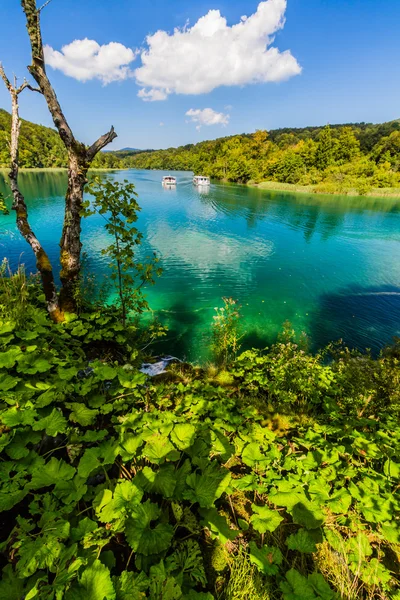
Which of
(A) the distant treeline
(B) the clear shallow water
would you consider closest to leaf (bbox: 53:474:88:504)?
(B) the clear shallow water

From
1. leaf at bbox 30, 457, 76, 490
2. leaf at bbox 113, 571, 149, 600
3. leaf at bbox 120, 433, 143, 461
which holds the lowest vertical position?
leaf at bbox 113, 571, 149, 600

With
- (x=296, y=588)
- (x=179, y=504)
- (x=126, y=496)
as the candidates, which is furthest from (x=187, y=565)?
(x=296, y=588)

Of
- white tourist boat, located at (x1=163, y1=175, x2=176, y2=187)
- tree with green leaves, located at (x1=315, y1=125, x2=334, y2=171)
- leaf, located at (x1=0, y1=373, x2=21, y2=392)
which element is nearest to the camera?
leaf, located at (x1=0, y1=373, x2=21, y2=392)

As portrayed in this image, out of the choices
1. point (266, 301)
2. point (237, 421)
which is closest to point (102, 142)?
point (237, 421)

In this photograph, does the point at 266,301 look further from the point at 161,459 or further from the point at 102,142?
the point at 161,459

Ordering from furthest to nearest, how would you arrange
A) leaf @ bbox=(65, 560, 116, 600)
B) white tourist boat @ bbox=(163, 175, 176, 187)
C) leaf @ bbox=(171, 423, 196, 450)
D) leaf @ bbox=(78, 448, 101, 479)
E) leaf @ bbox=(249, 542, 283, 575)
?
white tourist boat @ bbox=(163, 175, 176, 187)
leaf @ bbox=(171, 423, 196, 450)
leaf @ bbox=(78, 448, 101, 479)
leaf @ bbox=(249, 542, 283, 575)
leaf @ bbox=(65, 560, 116, 600)

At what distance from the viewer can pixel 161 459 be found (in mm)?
1960

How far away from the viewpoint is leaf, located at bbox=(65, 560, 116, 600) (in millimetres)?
1239

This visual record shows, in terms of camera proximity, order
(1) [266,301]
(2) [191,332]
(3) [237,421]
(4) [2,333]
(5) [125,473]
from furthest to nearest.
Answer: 1. (1) [266,301]
2. (2) [191,332]
3. (4) [2,333]
4. (3) [237,421]
5. (5) [125,473]

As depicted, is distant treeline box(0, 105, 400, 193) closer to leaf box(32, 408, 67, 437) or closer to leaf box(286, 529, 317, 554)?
leaf box(32, 408, 67, 437)

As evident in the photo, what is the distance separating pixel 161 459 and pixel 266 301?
37.3 feet

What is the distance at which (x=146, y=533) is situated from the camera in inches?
61.7

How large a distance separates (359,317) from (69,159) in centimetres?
1274

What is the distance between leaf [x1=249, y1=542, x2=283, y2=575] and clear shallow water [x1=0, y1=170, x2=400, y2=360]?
250 inches
